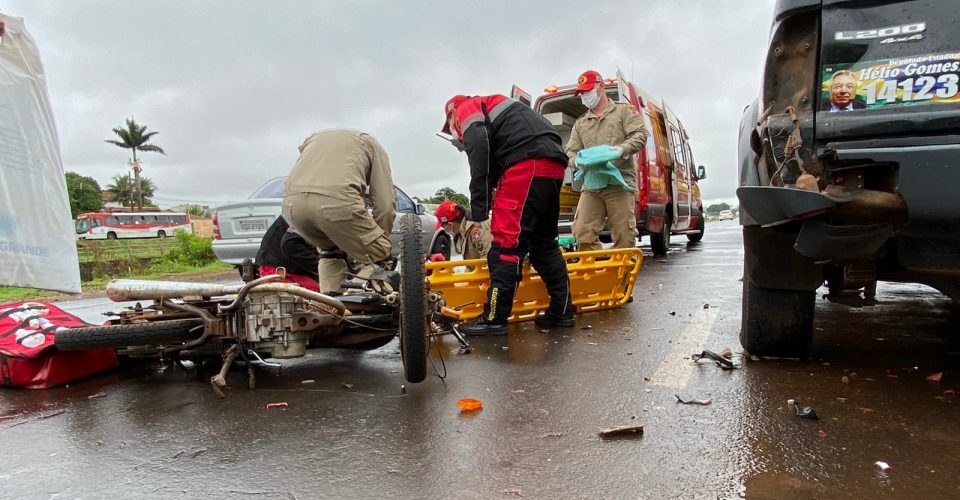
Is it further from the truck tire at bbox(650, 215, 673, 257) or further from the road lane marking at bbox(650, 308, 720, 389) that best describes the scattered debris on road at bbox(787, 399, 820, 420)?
the truck tire at bbox(650, 215, 673, 257)

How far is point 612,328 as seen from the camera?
3924 millimetres

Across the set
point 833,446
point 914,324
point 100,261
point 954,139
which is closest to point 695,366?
point 833,446

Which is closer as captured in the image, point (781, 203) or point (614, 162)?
point (781, 203)

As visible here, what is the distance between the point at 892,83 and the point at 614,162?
→ 10.8 feet

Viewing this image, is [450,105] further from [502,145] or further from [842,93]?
[842,93]

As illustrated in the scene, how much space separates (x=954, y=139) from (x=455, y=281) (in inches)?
110

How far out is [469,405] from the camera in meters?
2.40

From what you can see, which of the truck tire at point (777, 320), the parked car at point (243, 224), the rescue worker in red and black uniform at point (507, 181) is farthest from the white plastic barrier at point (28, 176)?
the truck tire at point (777, 320)

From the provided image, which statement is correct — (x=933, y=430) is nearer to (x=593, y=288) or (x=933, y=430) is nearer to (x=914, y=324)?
(x=914, y=324)

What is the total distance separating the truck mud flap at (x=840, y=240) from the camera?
1.95 metres

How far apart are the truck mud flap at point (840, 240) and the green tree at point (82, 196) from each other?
71655 millimetres

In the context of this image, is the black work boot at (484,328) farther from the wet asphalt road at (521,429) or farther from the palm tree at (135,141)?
the palm tree at (135,141)

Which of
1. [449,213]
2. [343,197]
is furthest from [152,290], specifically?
[449,213]

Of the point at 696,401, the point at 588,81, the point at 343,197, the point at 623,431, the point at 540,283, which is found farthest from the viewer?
the point at 588,81
